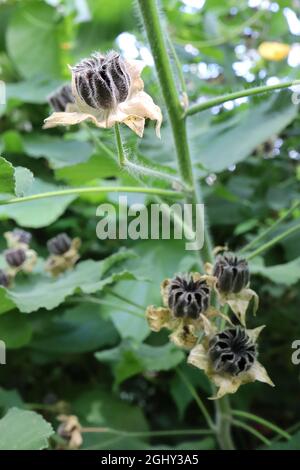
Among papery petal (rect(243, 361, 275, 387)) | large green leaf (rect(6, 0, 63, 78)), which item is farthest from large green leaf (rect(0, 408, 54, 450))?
large green leaf (rect(6, 0, 63, 78))

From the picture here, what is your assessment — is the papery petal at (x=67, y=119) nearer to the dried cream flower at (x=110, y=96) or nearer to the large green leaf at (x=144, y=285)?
the dried cream flower at (x=110, y=96)

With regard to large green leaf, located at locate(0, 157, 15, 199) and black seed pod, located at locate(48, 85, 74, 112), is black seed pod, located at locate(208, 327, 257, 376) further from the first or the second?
black seed pod, located at locate(48, 85, 74, 112)

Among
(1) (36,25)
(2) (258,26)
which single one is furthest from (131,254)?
(2) (258,26)

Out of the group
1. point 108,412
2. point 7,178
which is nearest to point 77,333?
point 108,412

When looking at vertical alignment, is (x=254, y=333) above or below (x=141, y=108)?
below

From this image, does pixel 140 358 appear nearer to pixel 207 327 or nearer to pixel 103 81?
pixel 207 327

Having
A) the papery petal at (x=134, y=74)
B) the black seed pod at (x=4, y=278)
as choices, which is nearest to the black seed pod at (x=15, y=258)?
the black seed pod at (x=4, y=278)
